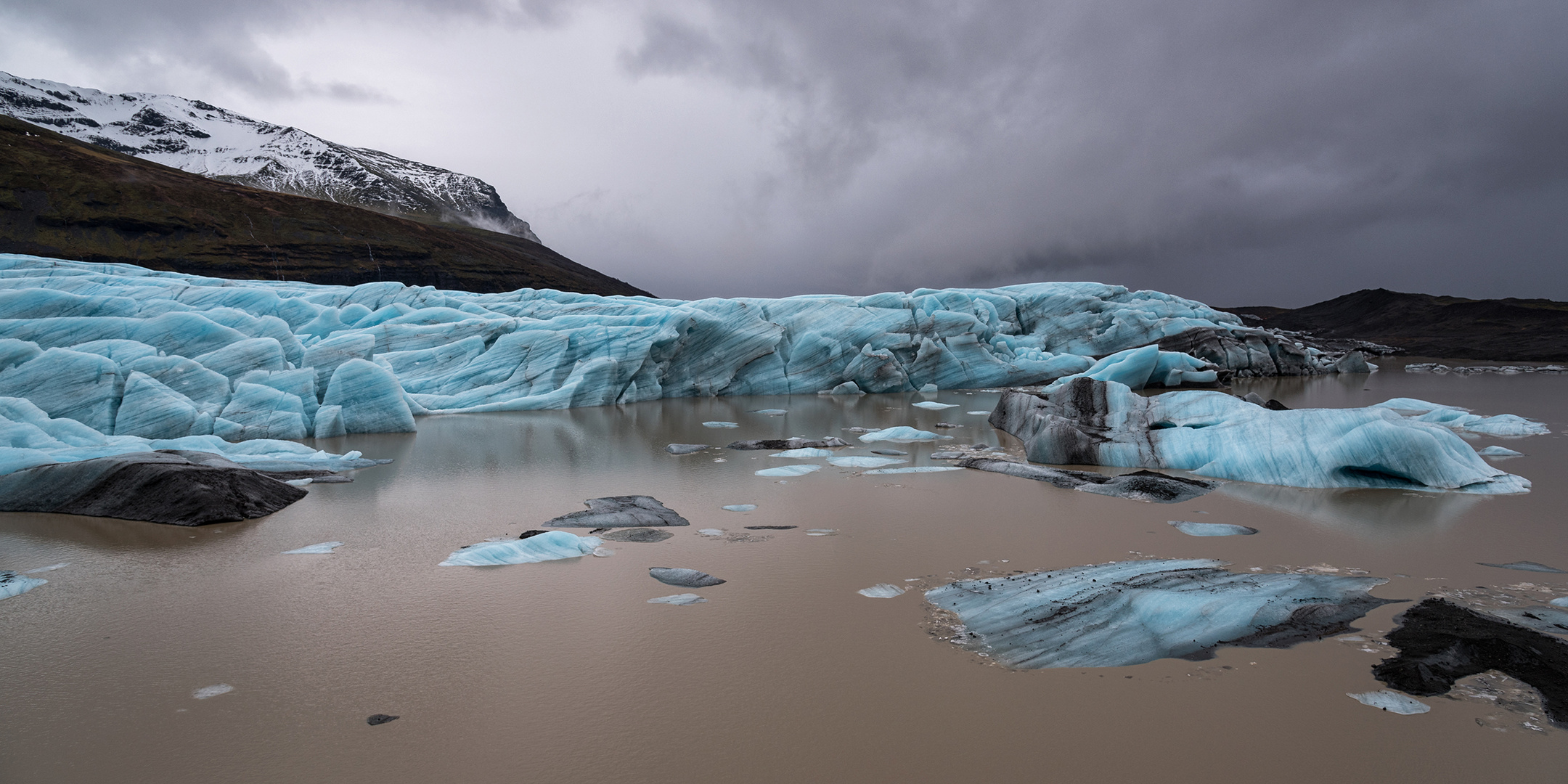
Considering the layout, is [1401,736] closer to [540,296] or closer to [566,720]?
[566,720]

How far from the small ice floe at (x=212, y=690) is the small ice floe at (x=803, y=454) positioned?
226 inches

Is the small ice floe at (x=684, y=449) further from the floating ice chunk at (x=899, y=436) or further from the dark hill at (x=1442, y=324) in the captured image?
the dark hill at (x=1442, y=324)

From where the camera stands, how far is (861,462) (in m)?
7.59

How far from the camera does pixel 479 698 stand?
8.55 feet

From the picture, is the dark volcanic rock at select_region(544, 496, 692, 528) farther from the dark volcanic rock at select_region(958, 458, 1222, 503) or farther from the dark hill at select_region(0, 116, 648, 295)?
the dark hill at select_region(0, 116, 648, 295)

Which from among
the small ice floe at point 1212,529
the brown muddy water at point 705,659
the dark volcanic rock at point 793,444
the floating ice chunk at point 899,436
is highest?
the floating ice chunk at point 899,436

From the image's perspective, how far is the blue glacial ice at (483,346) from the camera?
8930 millimetres

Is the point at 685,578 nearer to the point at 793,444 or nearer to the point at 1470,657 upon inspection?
the point at 1470,657

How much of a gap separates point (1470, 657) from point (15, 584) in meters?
6.55

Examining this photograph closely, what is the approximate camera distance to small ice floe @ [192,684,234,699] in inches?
105

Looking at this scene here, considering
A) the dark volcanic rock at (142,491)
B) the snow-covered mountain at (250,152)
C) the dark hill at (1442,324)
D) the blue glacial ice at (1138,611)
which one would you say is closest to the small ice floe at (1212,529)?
the blue glacial ice at (1138,611)

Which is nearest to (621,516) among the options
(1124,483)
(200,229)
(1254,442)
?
(1124,483)

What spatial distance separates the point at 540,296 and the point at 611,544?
17.3 m

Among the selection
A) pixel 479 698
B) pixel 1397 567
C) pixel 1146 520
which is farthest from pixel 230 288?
pixel 1397 567
